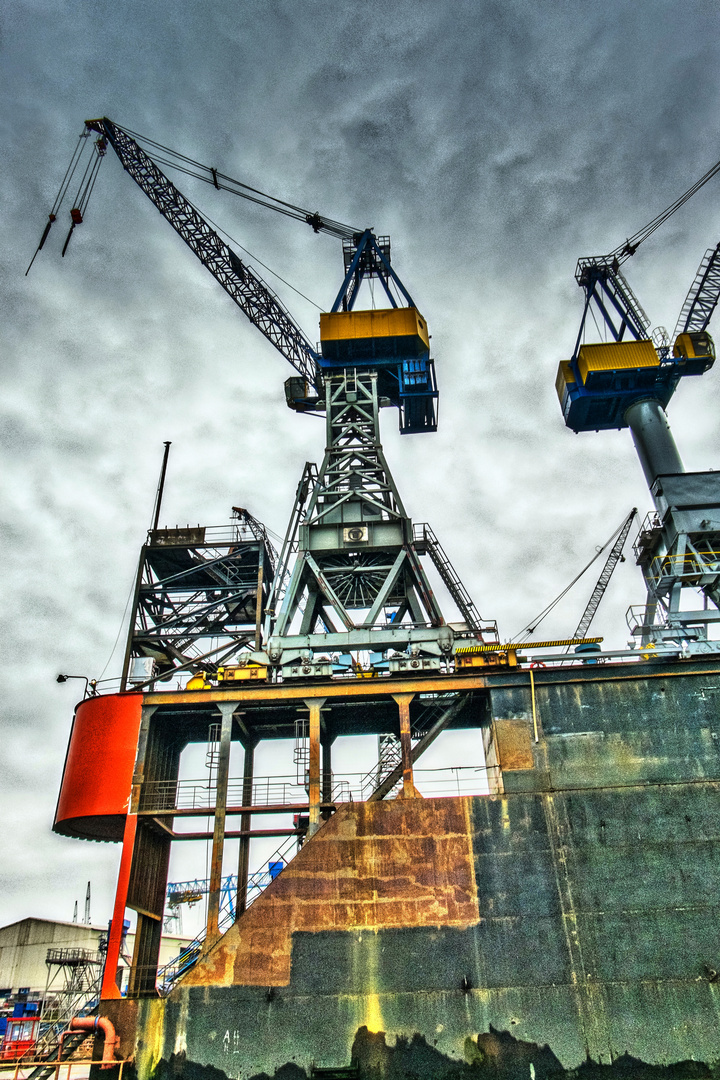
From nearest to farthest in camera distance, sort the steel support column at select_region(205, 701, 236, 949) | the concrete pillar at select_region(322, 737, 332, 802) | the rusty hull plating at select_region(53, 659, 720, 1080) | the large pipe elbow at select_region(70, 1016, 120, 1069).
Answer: the rusty hull plating at select_region(53, 659, 720, 1080), the large pipe elbow at select_region(70, 1016, 120, 1069), the steel support column at select_region(205, 701, 236, 949), the concrete pillar at select_region(322, 737, 332, 802)

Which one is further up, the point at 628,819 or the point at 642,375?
the point at 642,375

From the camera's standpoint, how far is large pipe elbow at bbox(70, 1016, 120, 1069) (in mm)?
21000

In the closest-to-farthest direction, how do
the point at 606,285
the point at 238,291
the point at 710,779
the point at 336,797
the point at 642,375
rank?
the point at 710,779 < the point at 336,797 < the point at 642,375 < the point at 238,291 < the point at 606,285

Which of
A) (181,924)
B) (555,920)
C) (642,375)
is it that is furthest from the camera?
(181,924)

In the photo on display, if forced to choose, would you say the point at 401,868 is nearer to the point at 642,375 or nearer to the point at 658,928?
the point at 658,928

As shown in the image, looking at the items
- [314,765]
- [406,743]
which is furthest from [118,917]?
[406,743]

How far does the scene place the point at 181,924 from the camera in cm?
9525

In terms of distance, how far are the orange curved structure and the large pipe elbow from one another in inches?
234

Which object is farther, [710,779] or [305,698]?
[305,698]

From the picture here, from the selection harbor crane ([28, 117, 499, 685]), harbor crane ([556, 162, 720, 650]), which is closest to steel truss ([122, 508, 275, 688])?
harbor crane ([28, 117, 499, 685])

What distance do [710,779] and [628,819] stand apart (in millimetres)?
2933

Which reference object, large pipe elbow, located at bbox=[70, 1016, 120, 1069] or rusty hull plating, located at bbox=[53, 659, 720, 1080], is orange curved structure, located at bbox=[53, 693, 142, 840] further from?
large pipe elbow, located at bbox=[70, 1016, 120, 1069]

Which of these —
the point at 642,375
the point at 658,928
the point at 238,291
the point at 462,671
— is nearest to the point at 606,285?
the point at 642,375

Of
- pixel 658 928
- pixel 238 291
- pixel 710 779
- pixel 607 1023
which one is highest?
pixel 238 291
